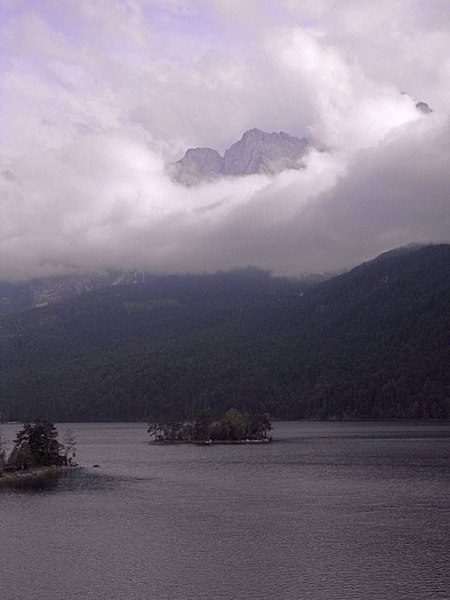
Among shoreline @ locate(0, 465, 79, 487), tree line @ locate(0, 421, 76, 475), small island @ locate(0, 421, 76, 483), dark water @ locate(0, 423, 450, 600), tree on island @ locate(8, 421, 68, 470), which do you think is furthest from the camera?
tree on island @ locate(8, 421, 68, 470)

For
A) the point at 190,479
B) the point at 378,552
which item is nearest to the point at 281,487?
the point at 190,479

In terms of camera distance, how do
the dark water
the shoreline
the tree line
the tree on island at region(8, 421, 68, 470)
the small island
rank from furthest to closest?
1. the tree on island at region(8, 421, 68, 470)
2. the tree line
3. the small island
4. the shoreline
5. the dark water

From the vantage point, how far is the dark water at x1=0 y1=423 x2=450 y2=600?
230ft

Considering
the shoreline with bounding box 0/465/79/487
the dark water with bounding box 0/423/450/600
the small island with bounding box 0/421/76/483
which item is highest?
the small island with bounding box 0/421/76/483

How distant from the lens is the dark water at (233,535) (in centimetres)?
7019

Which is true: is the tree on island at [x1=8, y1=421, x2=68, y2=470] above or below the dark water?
above

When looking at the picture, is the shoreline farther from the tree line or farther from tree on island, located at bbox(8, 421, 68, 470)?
tree on island, located at bbox(8, 421, 68, 470)

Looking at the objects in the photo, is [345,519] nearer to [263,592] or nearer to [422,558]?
[422,558]

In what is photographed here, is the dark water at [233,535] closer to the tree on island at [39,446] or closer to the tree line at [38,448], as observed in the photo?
the tree line at [38,448]

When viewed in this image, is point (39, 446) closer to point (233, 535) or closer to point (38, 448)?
point (38, 448)

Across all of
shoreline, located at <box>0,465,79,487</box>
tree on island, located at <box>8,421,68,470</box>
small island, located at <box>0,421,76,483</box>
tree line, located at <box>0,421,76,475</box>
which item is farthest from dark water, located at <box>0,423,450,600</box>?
tree on island, located at <box>8,421,68,470</box>

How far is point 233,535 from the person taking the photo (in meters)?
90.7

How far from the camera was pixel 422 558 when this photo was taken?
77750mm

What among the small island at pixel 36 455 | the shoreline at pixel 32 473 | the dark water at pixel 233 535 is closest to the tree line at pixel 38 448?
the small island at pixel 36 455
